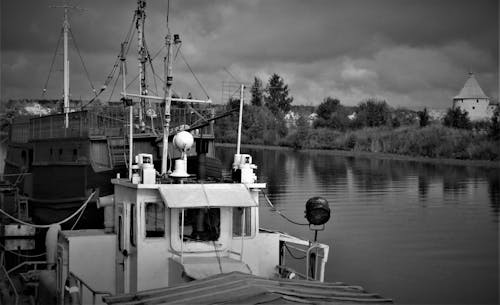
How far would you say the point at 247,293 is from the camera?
9180 mm

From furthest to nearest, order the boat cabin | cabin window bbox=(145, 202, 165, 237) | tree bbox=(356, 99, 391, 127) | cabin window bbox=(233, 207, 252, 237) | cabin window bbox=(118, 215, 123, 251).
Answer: tree bbox=(356, 99, 391, 127), cabin window bbox=(118, 215, 123, 251), cabin window bbox=(233, 207, 252, 237), cabin window bbox=(145, 202, 165, 237), the boat cabin

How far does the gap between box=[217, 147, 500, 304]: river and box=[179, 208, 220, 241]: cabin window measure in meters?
10.2

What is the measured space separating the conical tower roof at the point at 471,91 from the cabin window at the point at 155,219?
382 feet

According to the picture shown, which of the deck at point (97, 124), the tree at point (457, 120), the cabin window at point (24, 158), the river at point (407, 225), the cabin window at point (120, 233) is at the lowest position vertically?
the river at point (407, 225)

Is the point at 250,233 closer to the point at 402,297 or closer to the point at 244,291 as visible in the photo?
the point at 244,291

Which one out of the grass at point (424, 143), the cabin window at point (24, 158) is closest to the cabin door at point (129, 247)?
the cabin window at point (24, 158)

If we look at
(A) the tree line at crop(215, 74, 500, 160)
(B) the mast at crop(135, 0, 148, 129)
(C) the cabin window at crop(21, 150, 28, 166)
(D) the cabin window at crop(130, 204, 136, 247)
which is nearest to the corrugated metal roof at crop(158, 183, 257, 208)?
(D) the cabin window at crop(130, 204, 136, 247)

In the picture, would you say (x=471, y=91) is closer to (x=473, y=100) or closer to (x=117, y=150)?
(x=473, y=100)

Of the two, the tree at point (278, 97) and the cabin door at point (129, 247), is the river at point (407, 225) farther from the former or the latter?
the tree at point (278, 97)

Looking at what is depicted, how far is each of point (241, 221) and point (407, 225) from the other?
2408 centimetres

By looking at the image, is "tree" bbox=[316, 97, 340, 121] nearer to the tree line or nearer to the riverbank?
the tree line

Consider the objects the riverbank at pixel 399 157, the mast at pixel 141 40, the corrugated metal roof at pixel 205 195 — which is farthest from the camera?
the riverbank at pixel 399 157

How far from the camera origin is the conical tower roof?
12131cm

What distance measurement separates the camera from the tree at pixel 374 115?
103 metres
